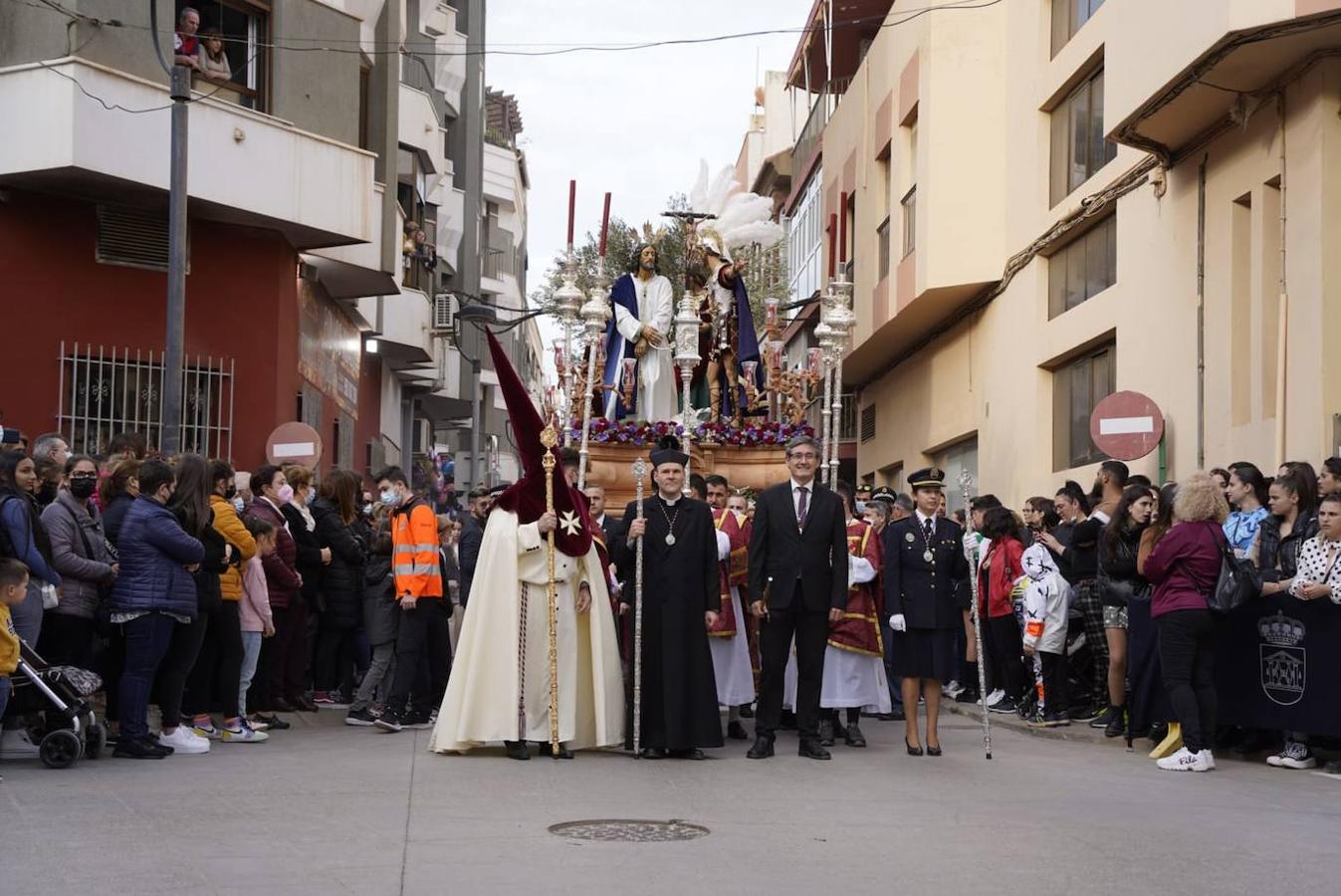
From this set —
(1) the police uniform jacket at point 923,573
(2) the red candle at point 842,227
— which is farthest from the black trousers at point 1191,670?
(2) the red candle at point 842,227

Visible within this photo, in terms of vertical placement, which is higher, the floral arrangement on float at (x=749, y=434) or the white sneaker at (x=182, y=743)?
the floral arrangement on float at (x=749, y=434)

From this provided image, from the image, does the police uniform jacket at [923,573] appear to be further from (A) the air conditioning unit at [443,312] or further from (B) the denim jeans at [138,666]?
(A) the air conditioning unit at [443,312]

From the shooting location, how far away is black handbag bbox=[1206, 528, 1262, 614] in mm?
11469

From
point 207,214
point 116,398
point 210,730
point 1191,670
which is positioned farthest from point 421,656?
point 207,214

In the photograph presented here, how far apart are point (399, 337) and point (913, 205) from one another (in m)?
10.3

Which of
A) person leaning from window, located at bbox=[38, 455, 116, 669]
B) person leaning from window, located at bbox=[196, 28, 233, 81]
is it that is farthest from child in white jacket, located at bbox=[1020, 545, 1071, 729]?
person leaning from window, located at bbox=[196, 28, 233, 81]

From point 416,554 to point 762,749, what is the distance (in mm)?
3165

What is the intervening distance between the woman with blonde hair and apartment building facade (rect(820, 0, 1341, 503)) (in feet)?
9.24

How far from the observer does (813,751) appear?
38.1 feet

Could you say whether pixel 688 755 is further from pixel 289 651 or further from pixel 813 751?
pixel 289 651

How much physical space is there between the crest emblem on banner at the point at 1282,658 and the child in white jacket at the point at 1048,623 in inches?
94.2

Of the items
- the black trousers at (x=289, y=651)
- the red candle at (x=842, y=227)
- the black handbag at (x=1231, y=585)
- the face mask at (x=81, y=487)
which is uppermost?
the red candle at (x=842, y=227)

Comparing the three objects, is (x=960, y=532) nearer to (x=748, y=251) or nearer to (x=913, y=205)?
(x=748, y=251)

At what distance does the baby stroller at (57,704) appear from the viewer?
10273 mm
